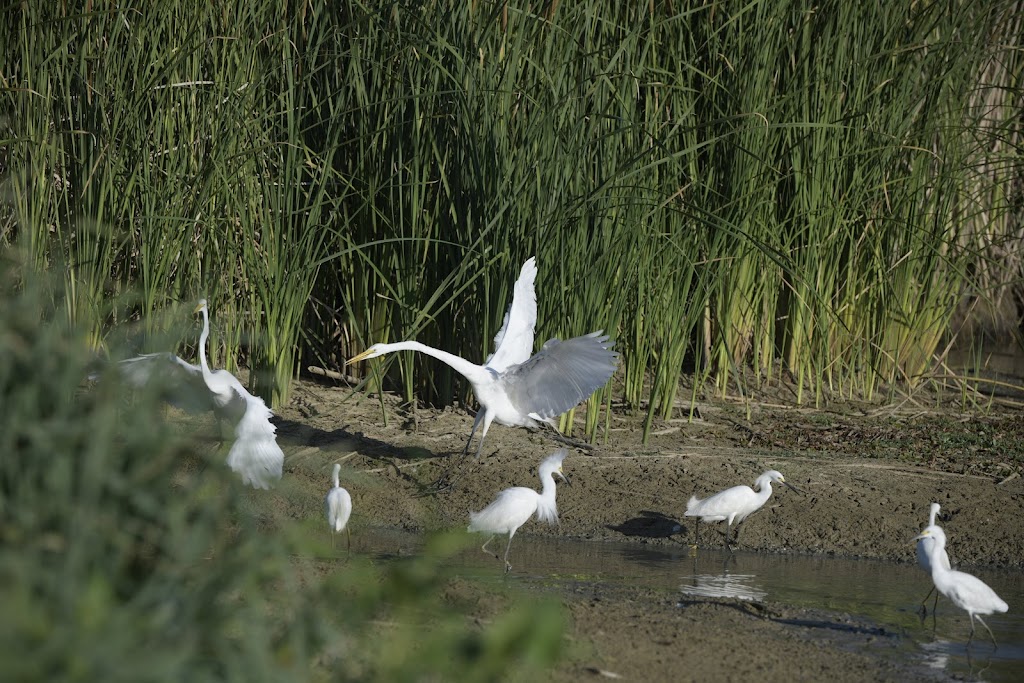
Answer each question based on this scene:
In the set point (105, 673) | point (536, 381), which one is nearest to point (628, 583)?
point (536, 381)

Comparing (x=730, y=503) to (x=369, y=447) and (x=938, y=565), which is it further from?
(x=369, y=447)

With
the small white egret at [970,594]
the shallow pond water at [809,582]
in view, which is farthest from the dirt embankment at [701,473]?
the small white egret at [970,594]

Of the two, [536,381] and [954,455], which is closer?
[536,381]

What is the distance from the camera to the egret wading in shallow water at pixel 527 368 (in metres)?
5.77

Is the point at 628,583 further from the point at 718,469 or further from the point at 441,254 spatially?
the point at 441,254

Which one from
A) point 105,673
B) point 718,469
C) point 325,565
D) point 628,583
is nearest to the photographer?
point 105,673

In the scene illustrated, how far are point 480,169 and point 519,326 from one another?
931 mm

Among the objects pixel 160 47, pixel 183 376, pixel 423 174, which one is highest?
pixel 160 47

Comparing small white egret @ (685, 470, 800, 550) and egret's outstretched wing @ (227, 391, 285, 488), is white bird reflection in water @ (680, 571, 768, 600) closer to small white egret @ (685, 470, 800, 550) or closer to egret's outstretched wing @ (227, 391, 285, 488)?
small white egret @ (685, 470, 800, 550)

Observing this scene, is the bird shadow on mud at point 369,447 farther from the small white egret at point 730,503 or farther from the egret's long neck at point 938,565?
the egret's long neck at point 938,565

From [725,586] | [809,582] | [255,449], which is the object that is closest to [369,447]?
[255,449]

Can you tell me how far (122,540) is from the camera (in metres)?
2.24

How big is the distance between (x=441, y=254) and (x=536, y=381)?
143cm

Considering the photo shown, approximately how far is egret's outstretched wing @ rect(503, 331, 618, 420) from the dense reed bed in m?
0.66
